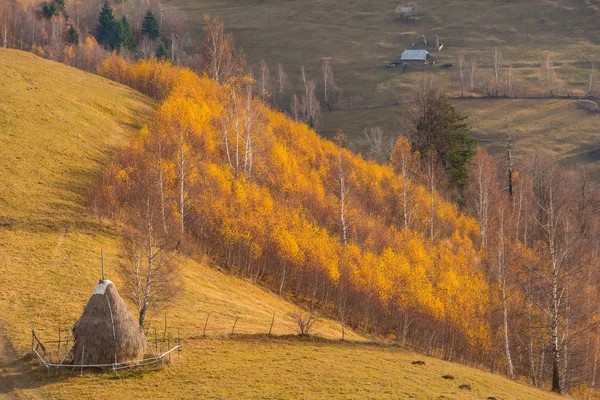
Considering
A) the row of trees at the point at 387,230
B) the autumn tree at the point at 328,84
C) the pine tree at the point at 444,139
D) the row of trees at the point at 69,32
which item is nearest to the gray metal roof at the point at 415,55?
the autumn tree at the point at 328,84

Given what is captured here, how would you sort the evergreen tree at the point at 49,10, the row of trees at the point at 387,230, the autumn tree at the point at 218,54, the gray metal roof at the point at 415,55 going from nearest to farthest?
the row of trees at the point at 387,230
the autumn tree at the point at 218,54
the evergreen tree at the point at 49,10
the gray metal roof at the point at 415,55

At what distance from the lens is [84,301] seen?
41.9 meters

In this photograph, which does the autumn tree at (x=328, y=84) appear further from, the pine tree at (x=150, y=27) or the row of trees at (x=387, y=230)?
the row of trees at (x=387, y=230)

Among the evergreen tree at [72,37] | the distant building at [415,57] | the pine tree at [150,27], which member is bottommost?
the distant building at [415,57]

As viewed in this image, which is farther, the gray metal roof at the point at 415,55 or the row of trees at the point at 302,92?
the gray metal roof at the point at 415,55

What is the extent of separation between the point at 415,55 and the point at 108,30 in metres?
91.2

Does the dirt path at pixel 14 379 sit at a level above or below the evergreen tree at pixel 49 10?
below

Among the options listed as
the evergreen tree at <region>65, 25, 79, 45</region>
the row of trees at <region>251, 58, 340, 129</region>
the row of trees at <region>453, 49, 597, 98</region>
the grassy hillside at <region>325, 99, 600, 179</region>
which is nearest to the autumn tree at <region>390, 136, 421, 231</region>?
the grassy hillside at <region>325, 99, 600, 179</region>

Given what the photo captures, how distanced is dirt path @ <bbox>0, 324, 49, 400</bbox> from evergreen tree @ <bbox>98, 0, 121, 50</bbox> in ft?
505

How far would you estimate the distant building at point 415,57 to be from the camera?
611ft

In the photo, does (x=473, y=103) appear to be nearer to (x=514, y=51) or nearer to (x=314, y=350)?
(x=514, y=51)

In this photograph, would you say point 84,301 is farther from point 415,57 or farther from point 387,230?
point 415,57

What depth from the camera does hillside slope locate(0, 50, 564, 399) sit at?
31.6 metres

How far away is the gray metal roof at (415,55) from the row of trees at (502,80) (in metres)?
10.7
